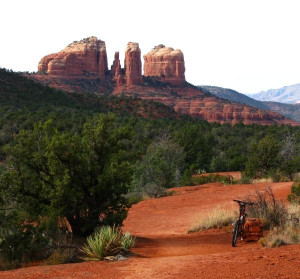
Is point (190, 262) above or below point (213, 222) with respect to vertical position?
above

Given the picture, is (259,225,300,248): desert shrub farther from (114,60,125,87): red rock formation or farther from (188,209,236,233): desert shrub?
(114,60,125,87): red rock formation

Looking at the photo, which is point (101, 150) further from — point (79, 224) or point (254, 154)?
point (254, 154)

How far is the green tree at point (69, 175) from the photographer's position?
30.2 ft

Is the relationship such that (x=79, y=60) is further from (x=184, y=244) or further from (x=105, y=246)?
(x=105, y=246)

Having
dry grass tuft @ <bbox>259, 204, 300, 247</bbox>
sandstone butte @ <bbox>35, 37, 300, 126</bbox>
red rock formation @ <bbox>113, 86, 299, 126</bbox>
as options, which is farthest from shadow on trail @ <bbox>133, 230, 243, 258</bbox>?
sandstone butte @ <bbox>35, 37, 300, 126</bbox>

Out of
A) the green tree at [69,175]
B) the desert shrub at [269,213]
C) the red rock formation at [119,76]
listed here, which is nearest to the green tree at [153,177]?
the desert shrub at [269,213]

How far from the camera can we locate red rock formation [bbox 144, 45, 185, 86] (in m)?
122

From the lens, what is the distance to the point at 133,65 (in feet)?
373

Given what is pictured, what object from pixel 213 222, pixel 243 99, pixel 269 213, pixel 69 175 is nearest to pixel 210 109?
pixel 213 222

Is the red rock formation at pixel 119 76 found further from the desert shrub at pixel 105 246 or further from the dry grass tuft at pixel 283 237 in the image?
the dry grass tuft at pixel 283 237

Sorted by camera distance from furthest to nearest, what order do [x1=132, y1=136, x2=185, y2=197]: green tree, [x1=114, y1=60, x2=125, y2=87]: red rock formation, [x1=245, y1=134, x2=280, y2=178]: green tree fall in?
[x1=114, y1=60, x2=125, y2=87]: red rock formation < [x1=245, y1=134, x2=280, y2=178]: green tree < [x1=132, y1=136, x2=185, y2=197]: green tree

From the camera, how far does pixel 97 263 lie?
7680 millimetres

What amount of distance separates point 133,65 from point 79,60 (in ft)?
51.2

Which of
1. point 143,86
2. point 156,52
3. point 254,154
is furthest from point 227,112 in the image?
point 254,154
